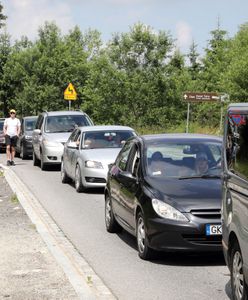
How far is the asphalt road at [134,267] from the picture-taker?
23.7ft

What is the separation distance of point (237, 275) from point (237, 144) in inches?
44.7

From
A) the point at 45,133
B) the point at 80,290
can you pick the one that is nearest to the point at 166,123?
the point at 45,133

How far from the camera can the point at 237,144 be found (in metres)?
6.54

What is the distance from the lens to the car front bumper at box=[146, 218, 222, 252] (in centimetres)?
820

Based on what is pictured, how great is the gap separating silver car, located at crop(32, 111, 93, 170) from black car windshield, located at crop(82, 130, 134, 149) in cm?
544

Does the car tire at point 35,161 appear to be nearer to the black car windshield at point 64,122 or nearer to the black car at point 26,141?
the black car windshield at point 64,122

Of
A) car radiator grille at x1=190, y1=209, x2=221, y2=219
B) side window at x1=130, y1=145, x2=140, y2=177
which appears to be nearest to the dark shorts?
side window at x1=130, y1=145, x2=140, y2=177

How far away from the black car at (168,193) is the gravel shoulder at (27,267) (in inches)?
45.4

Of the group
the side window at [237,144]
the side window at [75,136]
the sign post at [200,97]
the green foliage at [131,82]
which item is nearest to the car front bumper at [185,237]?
the side window at [237,144]

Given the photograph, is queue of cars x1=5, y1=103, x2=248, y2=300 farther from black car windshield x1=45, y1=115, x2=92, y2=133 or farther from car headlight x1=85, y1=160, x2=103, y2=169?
black car windshield x1=45, y1=115, x2=92, y2=133

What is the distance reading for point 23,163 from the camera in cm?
Result: 2761

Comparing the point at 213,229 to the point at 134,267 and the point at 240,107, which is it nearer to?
the point at 134,267

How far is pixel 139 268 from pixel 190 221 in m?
0.79

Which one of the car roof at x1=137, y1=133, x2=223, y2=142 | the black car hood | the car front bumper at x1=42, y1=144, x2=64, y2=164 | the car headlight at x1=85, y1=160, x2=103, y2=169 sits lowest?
the car front bumper at x1=42, y1=144, x2=64, y2=164
